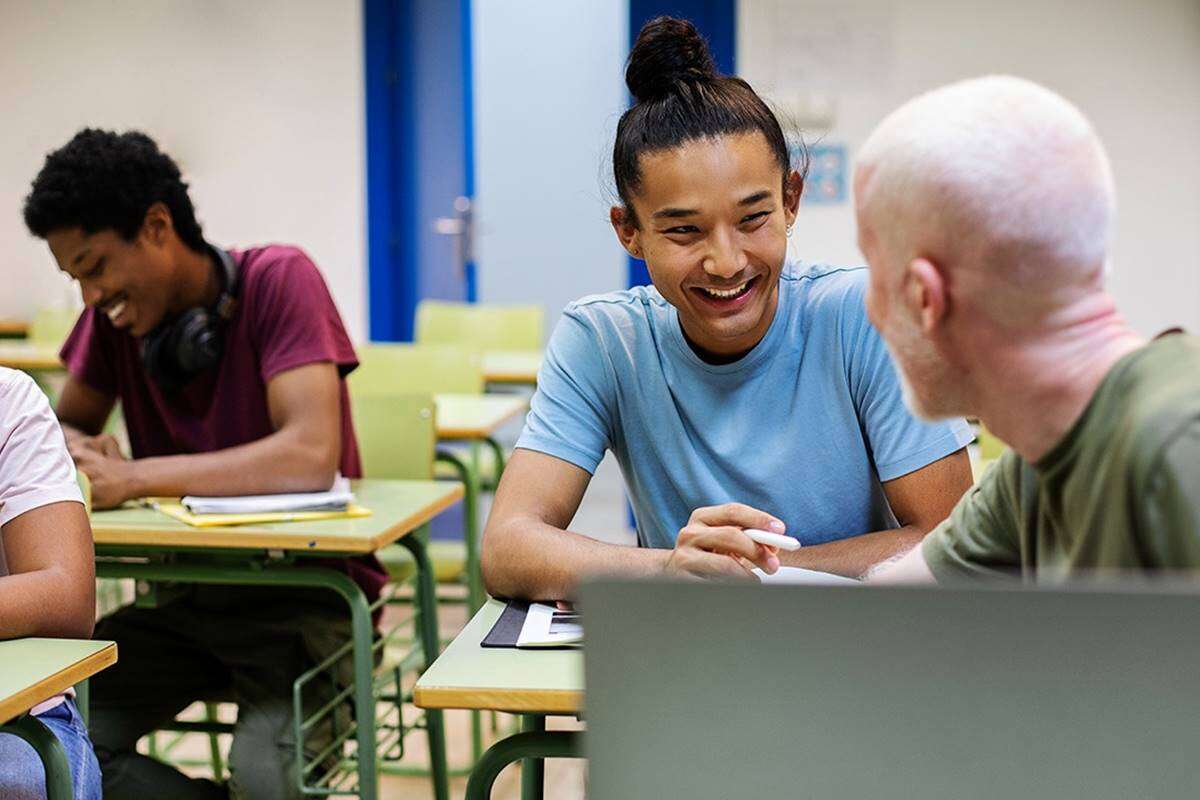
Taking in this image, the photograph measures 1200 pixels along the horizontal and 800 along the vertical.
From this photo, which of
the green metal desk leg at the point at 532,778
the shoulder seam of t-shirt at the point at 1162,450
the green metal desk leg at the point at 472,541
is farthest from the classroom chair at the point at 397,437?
the shoulder seam of t-shirt at the point at 1162,450

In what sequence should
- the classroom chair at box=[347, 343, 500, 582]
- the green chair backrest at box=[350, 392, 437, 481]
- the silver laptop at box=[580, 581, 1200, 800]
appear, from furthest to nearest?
the classroom chair at box=[347, 343, 500, 582], the green chair backrest at box=[350, 392, 437, 481], the silver laptop at box=[580, 581, 1200, 800]

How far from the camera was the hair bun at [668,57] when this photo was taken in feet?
6.07

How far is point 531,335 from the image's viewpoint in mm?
5051

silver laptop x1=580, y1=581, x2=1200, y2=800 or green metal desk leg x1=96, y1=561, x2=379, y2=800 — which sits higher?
silver laptop x1=580, y1=581, x2=1200, y2=800

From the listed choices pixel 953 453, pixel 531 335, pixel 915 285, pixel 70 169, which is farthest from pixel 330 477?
pixel 531 335

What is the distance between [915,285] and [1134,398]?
0.52ft

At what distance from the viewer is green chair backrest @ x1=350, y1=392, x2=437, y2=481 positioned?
2947mm

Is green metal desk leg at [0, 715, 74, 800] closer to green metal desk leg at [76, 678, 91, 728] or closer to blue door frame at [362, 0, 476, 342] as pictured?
green metal desk leg at [76, 678, 91, 728]

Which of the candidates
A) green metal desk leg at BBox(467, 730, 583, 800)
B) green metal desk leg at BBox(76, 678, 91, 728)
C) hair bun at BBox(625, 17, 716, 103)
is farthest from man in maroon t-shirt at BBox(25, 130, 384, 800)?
hair bun at BBox(625, 17, 716, 103)

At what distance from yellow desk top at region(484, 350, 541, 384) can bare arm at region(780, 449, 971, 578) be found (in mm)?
2176

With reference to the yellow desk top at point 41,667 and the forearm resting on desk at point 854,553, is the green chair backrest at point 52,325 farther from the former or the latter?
the forearm resting on desk at point 854,553

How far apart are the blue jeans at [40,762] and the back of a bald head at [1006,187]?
1.19m

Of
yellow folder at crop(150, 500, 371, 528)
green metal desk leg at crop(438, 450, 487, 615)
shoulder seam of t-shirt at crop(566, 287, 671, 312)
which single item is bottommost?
green metal desk leg at crop(438, 450, 487, 615)

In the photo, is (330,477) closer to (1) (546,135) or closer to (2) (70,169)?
(2) (70,169)
